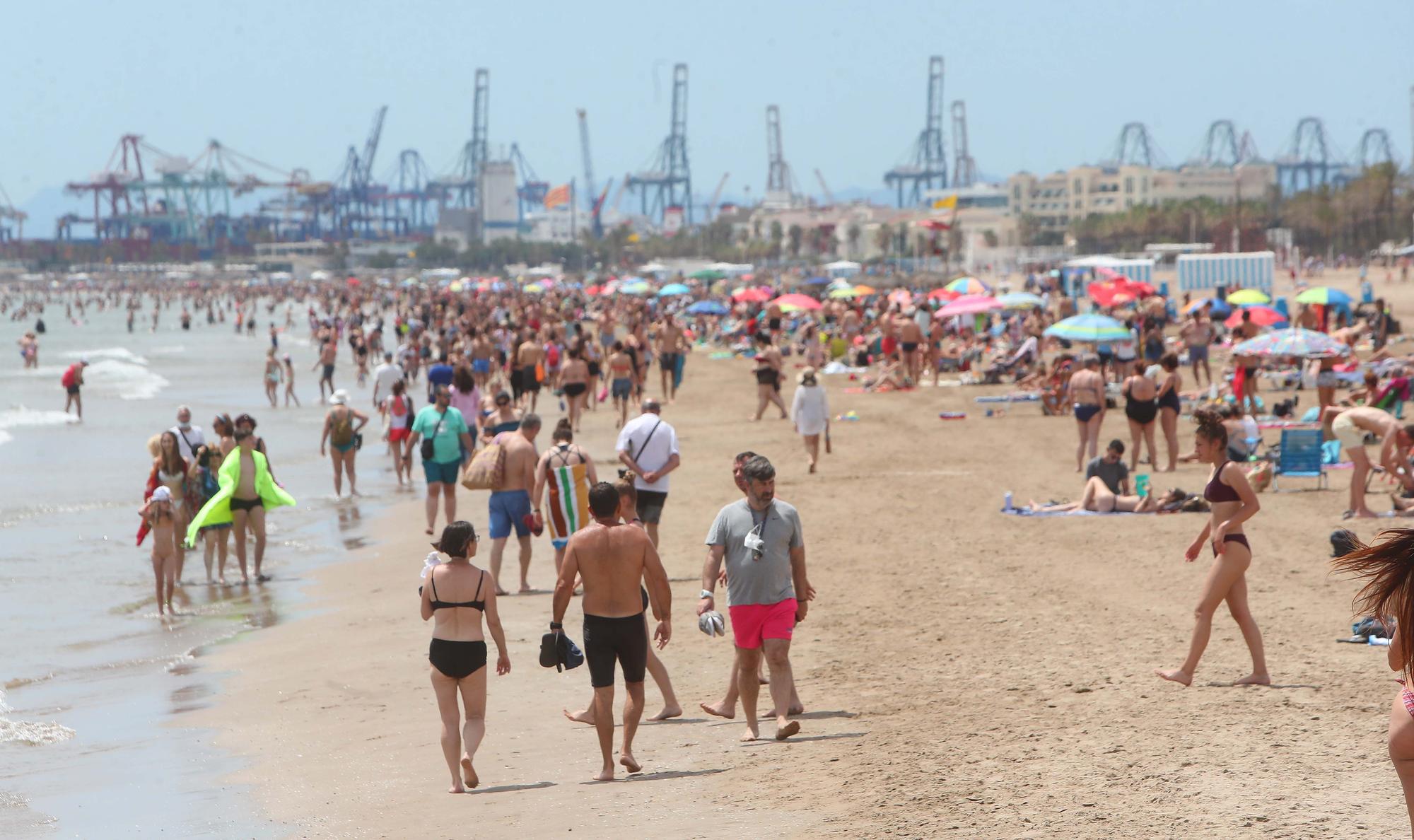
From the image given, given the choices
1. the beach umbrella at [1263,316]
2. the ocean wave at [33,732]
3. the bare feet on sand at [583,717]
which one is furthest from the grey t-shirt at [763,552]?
the beach umbrella at [1263,316]

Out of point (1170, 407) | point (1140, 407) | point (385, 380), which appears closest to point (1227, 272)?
point (1170, 407)

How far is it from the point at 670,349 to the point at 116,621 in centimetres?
1388

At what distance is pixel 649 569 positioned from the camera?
568 centimetres

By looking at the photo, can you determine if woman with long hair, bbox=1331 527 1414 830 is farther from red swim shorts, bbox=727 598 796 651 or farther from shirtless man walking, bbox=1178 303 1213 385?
shirtless man walking, bbox=1178 303 1213 385

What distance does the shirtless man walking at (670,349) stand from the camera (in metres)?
23.3

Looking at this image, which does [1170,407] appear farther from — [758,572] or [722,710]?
[758,572]

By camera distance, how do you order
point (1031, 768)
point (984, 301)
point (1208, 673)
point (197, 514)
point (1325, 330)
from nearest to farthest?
point (1031, 768), point (1208, 673), point (197, 514), point (984, 301), point (1325, 330)

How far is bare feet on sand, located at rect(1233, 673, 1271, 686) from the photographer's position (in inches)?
247

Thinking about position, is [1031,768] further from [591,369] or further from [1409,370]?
[591,369]

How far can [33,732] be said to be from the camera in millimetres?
7371

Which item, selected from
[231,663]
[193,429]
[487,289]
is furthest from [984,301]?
[487,289]

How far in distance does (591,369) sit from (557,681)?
45.9 ft

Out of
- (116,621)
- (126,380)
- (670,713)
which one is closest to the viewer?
(670,713)

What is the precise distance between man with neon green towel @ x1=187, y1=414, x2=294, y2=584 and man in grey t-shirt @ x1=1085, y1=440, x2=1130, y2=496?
20.1 feet
